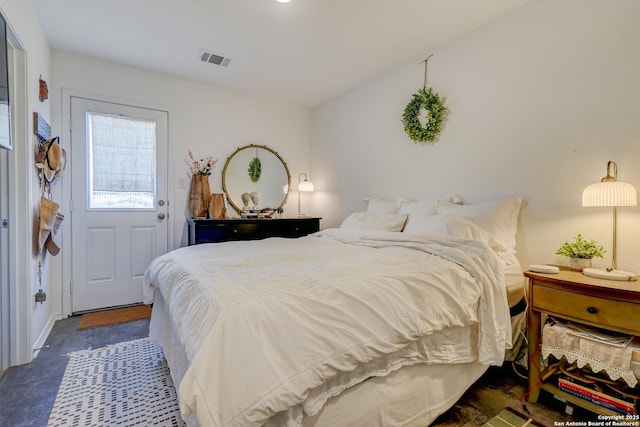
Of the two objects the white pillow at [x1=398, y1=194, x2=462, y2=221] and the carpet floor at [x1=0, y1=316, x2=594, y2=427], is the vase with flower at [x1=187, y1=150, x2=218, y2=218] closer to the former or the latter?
the carpet floor at [x1=0, y1=316, x2=594, y2=427]

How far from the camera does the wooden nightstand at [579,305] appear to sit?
1.41 metres

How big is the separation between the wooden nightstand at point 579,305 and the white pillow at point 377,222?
1124 millimetres

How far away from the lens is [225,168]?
3.88 metres

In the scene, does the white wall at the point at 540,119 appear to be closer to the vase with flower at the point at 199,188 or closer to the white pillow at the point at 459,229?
the white pillow at the point at 459,229

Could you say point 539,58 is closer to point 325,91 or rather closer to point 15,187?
point 325,91

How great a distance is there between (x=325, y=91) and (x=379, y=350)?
3.45 metres

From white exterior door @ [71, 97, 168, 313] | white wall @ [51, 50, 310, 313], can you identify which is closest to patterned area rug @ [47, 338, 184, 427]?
white exterior door @ [71, 97, 168, 313]

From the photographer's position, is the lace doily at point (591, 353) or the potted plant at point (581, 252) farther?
the potted plant at point (581, 252)

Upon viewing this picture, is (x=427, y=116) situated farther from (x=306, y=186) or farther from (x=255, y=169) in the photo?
(x=255, y=169)

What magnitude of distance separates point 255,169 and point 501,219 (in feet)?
9.75

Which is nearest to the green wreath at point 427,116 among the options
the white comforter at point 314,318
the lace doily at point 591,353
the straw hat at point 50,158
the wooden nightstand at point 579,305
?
the white comforter at point 314,318

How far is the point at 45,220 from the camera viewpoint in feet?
7.75

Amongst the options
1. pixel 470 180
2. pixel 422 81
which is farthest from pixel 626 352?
pixel 422 81

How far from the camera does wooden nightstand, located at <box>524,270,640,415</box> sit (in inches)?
55.3
